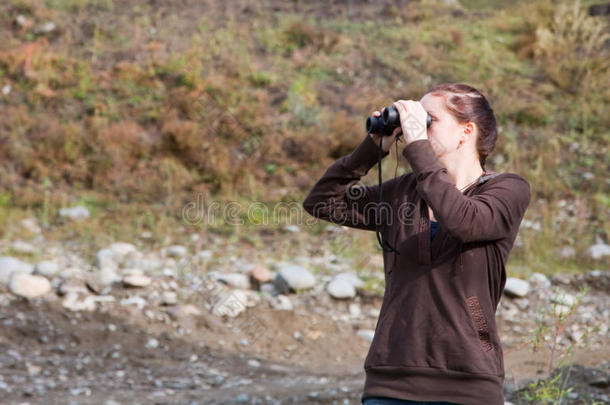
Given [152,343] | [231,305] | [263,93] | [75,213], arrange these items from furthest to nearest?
[263,93], [75,213], [231,305], [152,343]

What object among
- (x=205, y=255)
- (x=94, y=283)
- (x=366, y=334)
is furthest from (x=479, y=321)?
(x=205, y=255)

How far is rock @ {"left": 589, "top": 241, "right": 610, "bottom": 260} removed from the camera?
23.1 feet

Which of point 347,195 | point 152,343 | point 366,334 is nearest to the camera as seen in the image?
point 347,195

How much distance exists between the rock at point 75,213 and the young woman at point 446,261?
21.2 feet

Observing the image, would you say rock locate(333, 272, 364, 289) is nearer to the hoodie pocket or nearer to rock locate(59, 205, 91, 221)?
rock locate(59, 205, 91, 221)

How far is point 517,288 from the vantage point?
6.23 metres

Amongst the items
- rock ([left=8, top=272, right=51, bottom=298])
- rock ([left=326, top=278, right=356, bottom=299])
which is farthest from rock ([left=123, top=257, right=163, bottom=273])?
rock ([left=326, top=278, right=356, bottom=299])

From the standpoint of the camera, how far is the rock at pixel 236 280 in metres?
6.36

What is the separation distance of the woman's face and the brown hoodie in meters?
0.13

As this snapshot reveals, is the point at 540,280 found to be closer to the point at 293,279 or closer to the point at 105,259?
the point at 293,279

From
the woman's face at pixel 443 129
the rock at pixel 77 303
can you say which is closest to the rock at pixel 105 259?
the rock at pixel 77 303

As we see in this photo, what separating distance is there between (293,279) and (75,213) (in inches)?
124

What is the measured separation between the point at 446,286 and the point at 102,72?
950 cm

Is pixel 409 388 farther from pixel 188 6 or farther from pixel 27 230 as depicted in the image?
pixel 188 6
